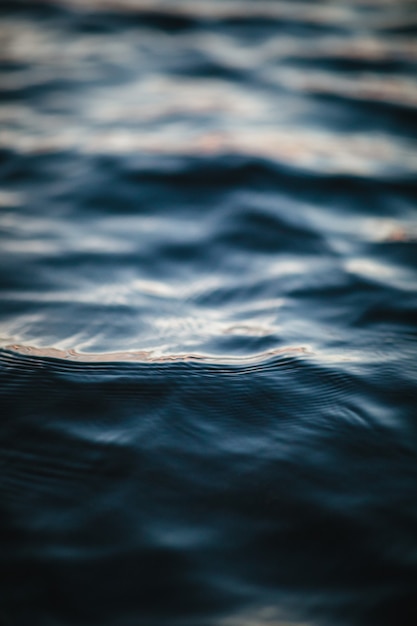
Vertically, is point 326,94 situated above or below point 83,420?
above

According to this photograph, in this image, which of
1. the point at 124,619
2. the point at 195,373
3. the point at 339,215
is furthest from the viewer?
the point at 339,215

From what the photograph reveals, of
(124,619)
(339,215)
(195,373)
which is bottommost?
(124,619)

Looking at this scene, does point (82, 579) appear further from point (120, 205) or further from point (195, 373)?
point (120, 205)

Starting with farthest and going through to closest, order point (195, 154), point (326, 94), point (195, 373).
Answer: point (326, 94) < point (195, 154) < point (195, 373)

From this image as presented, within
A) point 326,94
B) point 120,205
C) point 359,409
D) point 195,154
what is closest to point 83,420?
point 359,409

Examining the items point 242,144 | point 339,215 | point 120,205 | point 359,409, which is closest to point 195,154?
point 242,144

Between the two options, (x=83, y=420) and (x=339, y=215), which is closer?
(x=83, y=420)

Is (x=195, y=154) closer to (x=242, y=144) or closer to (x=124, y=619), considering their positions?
(x=242, y=144)
